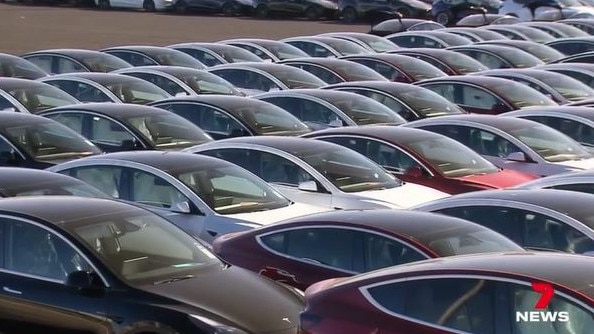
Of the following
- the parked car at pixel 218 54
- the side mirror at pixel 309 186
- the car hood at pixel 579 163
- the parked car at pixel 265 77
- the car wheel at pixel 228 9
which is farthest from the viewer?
the car wheel at pixel 228 9

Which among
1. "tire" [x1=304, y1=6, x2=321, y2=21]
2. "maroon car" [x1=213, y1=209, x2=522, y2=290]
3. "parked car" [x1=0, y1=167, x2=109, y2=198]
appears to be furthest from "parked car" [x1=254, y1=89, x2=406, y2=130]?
"tire" [x1=304, y1=6, x2=321, y2=21]

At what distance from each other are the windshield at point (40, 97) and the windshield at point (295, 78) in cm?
389

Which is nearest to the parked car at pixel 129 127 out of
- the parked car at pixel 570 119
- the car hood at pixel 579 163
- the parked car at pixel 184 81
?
the car hood at pixel 579 163

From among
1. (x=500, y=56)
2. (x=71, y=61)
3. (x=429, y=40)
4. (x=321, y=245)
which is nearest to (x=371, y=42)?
(x=429, y=40)

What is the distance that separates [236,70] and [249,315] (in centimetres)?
1356

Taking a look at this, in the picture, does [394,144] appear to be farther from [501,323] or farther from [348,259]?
[501,323]

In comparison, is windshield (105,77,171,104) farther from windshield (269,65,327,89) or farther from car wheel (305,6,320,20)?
car wheel (305,6,320,20)

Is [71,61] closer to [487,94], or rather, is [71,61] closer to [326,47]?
[326,47]

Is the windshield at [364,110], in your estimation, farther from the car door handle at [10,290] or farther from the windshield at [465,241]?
the car door handle at [10,290]

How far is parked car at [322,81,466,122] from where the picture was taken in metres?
18.8

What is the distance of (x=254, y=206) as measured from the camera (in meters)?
12.2

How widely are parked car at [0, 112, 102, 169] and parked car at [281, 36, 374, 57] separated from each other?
1269 cm

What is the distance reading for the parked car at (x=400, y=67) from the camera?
2316 cm

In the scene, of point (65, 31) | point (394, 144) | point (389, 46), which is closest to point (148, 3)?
point (65, 31)
